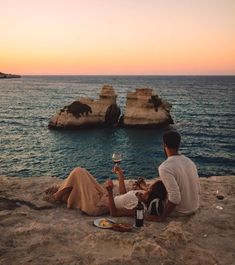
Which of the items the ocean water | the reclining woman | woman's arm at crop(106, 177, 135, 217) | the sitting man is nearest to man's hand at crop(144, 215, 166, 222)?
the sitting man

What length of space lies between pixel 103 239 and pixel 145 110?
39.0m

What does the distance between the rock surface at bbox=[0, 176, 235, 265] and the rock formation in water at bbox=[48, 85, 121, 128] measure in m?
36.1

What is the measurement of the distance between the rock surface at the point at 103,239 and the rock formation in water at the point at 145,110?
120ft

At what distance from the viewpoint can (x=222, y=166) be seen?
95.8 ft

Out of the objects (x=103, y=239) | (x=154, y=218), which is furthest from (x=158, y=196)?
(x=103, y=239)

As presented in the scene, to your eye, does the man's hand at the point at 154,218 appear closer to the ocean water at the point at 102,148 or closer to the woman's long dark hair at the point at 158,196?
the woman's long dark hair at the point at 158,196

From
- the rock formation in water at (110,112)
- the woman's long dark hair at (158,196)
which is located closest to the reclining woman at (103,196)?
the woman's long dark hair at (158,196)

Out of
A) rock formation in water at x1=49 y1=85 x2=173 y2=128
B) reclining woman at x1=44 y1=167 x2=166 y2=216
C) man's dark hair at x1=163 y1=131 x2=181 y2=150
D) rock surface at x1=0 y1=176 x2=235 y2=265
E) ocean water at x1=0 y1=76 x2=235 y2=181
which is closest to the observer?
rock surface at x1=0 y1=176 x2=235 y2=265

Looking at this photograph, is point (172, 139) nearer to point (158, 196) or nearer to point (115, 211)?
point (158, 196)

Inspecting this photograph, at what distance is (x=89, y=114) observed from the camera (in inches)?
1780

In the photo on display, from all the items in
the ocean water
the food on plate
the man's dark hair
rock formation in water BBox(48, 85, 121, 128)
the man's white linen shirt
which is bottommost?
the ocean water

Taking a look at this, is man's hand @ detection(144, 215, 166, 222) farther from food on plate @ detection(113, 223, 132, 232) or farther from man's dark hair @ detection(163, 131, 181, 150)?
man's dark hair @ detection(163, 131, 181, 150)

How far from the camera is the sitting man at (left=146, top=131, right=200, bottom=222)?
686cm

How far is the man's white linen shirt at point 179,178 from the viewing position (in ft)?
22.5
